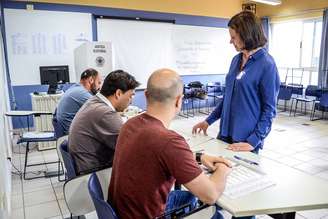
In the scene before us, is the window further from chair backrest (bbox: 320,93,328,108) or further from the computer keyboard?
the computer keyboard

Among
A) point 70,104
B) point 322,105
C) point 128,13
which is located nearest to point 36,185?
point 70,104

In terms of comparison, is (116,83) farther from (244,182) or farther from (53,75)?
(53,75)

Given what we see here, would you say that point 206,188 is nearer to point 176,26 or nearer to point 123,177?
point 123,177

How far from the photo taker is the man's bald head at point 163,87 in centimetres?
114

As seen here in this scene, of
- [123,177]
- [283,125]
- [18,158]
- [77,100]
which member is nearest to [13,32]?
[18,158]

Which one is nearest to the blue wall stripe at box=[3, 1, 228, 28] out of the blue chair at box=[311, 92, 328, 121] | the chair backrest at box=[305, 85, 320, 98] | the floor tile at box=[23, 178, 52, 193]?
the chair backrest at box=[305, 85, 320, 98]

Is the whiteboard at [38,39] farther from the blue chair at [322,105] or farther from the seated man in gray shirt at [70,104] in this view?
the blue chair at [322,105]

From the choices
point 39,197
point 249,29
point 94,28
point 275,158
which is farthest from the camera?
point 94,28

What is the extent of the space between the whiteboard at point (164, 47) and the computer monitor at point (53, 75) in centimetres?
133

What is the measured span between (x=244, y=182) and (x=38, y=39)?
4.91 metres

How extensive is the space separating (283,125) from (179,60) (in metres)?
2.77

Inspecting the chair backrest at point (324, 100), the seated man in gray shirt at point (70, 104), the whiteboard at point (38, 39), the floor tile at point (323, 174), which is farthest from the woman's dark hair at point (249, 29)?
the chair backrest at point (324, 100)

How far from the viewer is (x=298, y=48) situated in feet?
23.3

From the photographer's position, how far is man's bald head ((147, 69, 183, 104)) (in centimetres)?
114
